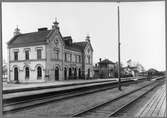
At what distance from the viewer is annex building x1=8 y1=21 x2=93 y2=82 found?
5.61m

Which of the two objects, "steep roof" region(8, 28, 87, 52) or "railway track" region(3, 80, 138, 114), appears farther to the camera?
"steep roof" region(8, 28, 87, 52)

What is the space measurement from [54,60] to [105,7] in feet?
6.99

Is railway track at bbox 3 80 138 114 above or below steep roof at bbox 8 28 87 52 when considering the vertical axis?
below

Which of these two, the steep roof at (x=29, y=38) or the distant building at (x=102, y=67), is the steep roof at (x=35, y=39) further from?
the distant building at (x=102, y=67)

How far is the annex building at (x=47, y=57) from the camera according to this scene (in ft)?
18.4

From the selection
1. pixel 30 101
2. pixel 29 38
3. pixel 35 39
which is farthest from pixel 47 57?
pixel 30 101

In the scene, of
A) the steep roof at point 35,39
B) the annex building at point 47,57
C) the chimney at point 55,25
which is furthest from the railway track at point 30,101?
the chimney at point 55,25

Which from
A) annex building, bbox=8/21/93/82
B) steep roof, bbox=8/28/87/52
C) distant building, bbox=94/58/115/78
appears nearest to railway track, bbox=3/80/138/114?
annex building, bbox=8/21/93/82

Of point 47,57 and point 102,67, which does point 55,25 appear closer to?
point 47,57

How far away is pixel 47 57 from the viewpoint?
612cm

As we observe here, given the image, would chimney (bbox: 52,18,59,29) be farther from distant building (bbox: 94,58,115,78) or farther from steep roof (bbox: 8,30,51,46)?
distant building (bbox: 94,58,115,78)

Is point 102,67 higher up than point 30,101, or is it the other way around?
point 102,67

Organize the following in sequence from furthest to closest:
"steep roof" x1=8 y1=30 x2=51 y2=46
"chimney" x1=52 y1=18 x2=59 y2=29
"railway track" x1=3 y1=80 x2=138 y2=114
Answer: "chimney" x1=52 y1=18 x2=59 y2=29 < "steep roof" x1=8 y1=30 x2=51 y2=46 < "railway track" x1=3 y1=80 x2=138 y2=114

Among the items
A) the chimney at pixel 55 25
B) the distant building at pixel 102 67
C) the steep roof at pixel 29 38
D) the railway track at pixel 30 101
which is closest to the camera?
the railway track at pixel 30 101
